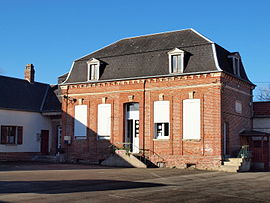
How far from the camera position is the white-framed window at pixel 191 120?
80.4ft

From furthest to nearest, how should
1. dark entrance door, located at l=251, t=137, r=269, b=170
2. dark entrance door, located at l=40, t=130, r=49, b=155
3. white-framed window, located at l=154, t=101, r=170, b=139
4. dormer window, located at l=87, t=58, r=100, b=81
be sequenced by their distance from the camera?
dark entrance door, located at l=40, t=130, r=49, b=155 < dormer window, located at l=87, t=58, r=100, b=81 < dark entrance door, located at l=251, t=137, r=269, b=170 < white-framed window, located at l=154, t=101, r=170, b=139

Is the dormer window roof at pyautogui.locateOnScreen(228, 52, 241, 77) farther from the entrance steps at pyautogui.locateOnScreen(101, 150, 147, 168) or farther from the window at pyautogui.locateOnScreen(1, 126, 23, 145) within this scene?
the window at pyautogui.locateOnScreen(1, 126, 23, 145)

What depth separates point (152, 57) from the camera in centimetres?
2700

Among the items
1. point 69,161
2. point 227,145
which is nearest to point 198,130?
point 227,145

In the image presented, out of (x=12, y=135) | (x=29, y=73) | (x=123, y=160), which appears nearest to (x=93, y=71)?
(x=123, y=160)

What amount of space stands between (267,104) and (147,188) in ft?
55.7

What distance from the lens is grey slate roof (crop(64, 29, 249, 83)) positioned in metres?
25.0

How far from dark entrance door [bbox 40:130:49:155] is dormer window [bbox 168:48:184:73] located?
537 inches

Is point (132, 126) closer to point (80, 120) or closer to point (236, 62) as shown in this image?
point (80, 120)

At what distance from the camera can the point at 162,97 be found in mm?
25859

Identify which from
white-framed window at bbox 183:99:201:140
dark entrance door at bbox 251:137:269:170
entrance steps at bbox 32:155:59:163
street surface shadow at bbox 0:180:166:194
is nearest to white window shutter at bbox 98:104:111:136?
entrance steps at bbox 32:155:59:163

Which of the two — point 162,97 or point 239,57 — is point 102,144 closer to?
point 162,97

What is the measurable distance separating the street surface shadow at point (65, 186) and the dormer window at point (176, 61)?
1090 cm

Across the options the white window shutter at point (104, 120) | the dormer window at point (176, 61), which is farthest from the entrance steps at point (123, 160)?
the dormer window at point (176, 61)
